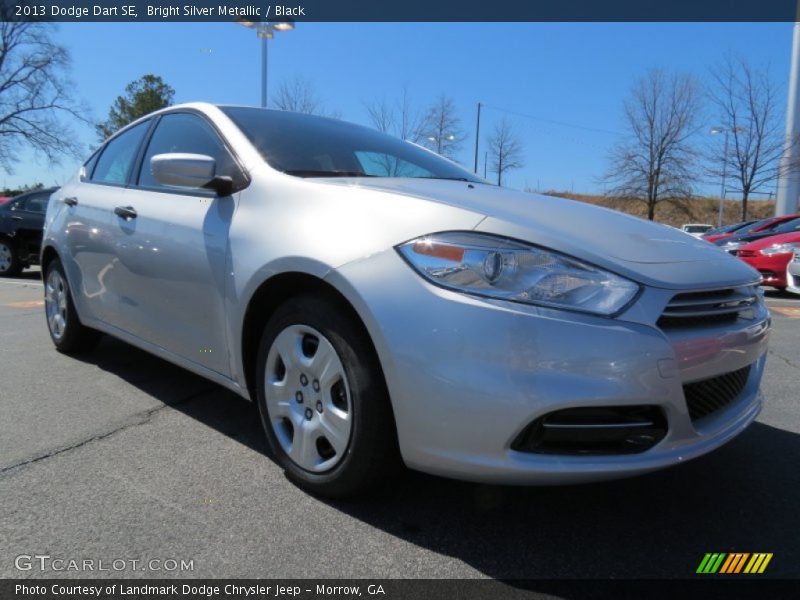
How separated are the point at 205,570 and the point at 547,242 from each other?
1.45 m

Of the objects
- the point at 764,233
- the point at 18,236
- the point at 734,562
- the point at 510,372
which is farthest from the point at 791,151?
the point at 510,372

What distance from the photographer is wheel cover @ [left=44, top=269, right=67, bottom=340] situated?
4227 mm

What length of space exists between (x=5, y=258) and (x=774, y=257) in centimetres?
1309

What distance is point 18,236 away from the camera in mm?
10773

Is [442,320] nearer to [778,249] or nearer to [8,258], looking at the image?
[778,249]

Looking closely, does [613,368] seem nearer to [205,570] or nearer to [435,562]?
[435,562]

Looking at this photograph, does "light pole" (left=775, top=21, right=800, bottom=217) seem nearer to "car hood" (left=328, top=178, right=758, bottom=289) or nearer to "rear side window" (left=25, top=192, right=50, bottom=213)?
"rear side window" (left=25, top=192, right=50, bottom=213)

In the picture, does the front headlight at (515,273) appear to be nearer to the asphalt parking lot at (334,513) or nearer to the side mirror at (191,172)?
the asphalt parking lot at (334,513)

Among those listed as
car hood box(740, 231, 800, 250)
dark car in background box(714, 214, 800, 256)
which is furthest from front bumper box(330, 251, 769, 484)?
dark car in background box(714, 214, 800, 256)

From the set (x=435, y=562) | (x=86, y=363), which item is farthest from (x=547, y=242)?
(x=86, y=363)

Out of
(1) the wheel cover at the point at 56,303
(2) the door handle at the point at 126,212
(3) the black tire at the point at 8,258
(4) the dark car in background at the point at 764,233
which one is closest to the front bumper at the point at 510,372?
(2) the door handle at the point at 126,212

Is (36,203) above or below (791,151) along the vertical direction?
below
